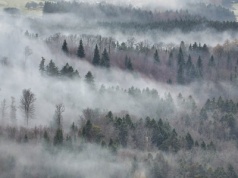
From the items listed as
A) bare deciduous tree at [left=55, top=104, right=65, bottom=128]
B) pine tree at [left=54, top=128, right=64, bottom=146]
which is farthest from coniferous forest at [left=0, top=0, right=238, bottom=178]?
pine tree at [left=54, top=128, right=64, bottom=146]

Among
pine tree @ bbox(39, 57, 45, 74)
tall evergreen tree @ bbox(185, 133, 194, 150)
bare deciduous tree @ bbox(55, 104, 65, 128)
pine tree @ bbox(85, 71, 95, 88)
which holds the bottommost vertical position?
tall evergreen tree @ bbox(185, 133, 194, 150)

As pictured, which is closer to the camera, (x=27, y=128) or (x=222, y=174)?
(x=222, y=174)

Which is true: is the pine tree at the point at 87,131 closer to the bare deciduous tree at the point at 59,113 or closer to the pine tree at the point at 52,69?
the bare deciduous tree at the point at 59,113

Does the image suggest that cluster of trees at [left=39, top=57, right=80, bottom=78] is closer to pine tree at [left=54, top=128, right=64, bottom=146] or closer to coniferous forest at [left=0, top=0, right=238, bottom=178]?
coniferous forest at [left=0, top=0, right=238, bottom=178]

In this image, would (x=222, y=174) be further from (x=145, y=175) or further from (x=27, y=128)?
(x=27, y=128)

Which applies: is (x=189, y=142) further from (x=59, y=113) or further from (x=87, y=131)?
(x=59, y=113)

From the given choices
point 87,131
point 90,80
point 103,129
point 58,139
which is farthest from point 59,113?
point 90,80

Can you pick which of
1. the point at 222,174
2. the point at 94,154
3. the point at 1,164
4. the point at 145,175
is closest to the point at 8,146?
the point at 1,164

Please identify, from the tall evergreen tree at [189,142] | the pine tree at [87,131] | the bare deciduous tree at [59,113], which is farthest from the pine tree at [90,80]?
the tall evergreen tree at [189,142]
